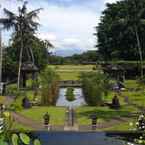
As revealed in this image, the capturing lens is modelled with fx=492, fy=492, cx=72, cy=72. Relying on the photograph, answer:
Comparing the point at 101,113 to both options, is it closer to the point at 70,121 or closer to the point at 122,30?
the point at 70,121

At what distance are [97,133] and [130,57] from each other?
54.6 meters

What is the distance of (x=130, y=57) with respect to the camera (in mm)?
76438

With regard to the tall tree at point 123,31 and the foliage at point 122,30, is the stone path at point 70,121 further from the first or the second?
the foliage at point 122,30

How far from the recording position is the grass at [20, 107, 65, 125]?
29.0m

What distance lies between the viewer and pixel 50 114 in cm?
3197

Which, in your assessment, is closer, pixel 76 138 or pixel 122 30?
pixel 76 138

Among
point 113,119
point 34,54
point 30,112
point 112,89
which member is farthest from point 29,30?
point 113,119

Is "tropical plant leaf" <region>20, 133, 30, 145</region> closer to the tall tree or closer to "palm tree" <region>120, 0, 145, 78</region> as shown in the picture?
the tall tree

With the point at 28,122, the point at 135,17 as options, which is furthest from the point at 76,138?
the point at 135,17

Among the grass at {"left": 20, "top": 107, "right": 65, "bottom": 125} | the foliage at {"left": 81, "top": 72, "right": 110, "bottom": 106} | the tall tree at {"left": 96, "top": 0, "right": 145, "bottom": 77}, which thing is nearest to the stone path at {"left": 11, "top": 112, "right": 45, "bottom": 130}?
the grass at {"left": 20, "top": 107, "right": 65, "bottom": 125}

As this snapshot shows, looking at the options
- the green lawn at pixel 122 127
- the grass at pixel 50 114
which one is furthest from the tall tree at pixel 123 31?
the green lawn at pixel 122 127

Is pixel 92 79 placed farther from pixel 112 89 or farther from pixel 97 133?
pixel 97 133

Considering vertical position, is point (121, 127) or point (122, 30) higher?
point (122, 30)

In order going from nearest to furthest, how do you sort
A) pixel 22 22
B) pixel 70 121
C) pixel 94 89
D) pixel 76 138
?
pixel 76 138
pixel 70 121
pixel 94 89
pixel 22 22
